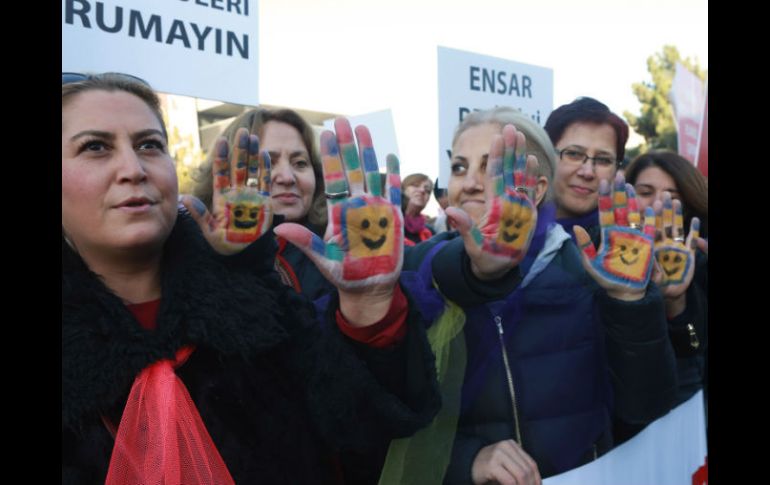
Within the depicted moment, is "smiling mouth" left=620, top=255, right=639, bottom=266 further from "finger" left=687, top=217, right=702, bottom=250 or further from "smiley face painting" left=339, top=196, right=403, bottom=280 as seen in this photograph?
"smiley face painting" left=339, top=196, right=403, bottom=280

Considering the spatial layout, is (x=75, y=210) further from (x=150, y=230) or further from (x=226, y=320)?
(x=226, y=320)

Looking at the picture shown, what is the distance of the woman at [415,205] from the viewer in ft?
18.2

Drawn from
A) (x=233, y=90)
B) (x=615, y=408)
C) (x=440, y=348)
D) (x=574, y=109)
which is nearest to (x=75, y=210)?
(x=440, y=348)

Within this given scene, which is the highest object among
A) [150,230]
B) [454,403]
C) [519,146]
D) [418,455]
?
[519,146]

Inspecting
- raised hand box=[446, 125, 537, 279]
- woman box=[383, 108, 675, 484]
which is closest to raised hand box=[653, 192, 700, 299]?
woman box=[383, 108, 675, 484]

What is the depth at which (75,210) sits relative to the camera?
1444 millimetres

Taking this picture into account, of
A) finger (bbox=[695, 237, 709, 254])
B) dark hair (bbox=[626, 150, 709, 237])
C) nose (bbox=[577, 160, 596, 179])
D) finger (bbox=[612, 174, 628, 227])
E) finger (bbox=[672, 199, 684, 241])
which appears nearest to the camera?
finger (bbox=[612, 174, 628, 227])

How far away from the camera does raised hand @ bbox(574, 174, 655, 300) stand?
1846 millimetres

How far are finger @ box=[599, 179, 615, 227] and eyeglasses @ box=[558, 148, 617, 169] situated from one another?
740 mm

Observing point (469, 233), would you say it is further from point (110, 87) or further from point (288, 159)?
point (288, 159)

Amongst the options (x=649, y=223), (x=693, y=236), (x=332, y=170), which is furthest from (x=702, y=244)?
(x=332, y=170)

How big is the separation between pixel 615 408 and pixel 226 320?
3.86ft

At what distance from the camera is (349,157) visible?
1.47m

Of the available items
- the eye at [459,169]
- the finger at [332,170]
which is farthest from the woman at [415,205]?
the finger at [332,170]
